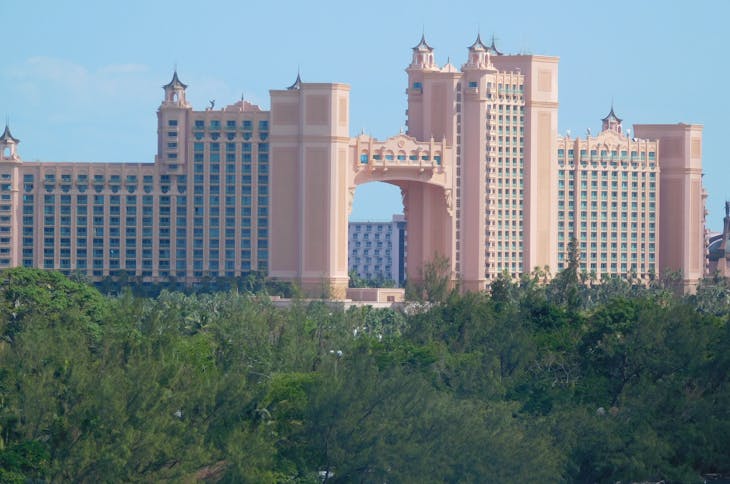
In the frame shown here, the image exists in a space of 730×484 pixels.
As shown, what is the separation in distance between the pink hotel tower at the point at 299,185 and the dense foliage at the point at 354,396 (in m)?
43.4

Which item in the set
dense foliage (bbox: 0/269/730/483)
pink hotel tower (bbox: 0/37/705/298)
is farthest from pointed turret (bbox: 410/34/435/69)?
dense foliage (bbox: 0/269/730/483)

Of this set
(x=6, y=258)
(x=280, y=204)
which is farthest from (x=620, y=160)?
(x=6, y=258)

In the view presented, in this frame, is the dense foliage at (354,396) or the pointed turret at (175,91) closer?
the dense foliage at (354,396)

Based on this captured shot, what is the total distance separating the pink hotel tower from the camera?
5241 inches

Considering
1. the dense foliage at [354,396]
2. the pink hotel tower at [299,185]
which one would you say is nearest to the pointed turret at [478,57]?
the pink hotel tower at [299,185]

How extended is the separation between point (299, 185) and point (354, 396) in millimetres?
68653

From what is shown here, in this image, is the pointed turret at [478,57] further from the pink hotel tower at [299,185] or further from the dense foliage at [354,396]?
the dense foliage at [354,396]

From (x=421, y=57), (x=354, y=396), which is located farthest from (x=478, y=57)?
(x=354, y=396)

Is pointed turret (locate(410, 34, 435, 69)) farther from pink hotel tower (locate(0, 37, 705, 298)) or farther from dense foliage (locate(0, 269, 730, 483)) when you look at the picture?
dense foliage (locate(0, 269, 730, 483))

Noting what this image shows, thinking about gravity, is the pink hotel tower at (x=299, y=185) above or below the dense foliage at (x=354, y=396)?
above

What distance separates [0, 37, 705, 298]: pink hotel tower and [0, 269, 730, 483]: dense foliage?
142 ft

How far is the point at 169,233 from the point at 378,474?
74.5 m

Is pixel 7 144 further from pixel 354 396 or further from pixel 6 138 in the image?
pixel 354 396

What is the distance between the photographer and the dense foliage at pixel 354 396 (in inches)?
2429
